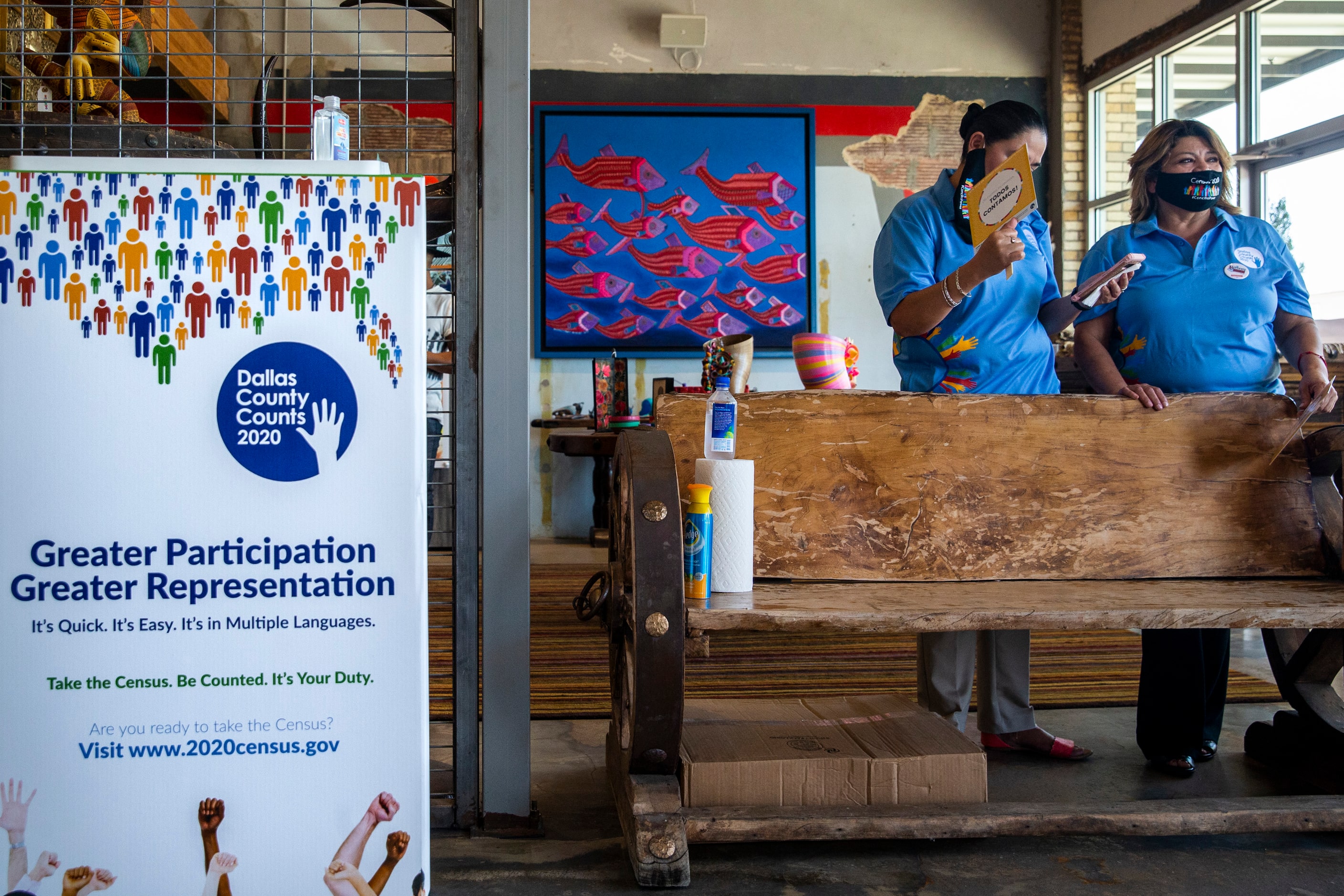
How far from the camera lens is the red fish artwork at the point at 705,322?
22.9ft

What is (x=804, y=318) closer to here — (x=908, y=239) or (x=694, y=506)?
(x=908, y=239)

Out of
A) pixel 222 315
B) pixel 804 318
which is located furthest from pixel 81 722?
pixel 804 318

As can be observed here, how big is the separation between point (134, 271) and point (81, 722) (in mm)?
655

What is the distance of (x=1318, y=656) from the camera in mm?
2322

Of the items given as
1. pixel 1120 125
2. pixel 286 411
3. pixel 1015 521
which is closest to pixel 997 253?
pixel 1015 521

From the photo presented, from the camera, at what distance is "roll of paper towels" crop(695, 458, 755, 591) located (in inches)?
69.2

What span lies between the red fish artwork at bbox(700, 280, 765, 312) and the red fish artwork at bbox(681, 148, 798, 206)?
582 millimetres

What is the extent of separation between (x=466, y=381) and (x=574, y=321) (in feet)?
→ 16.7

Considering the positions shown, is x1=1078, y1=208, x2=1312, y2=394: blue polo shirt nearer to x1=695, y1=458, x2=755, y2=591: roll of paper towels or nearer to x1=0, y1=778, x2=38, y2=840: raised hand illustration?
x1=695, y1=458, x2=755, y2=591: roll of paper towels

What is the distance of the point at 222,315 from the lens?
1.44 metres

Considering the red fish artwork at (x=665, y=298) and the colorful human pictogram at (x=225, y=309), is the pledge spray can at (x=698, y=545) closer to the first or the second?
the colorful human pictogram at (x=225, y=309)

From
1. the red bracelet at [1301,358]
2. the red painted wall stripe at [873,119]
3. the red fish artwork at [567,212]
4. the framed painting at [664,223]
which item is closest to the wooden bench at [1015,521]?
the red bracelet at [1301,358]

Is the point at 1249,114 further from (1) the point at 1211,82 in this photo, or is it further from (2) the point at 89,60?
(2) the point at 89,60

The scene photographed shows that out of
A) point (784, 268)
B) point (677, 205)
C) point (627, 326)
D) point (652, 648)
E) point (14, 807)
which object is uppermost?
point (677, 205)
